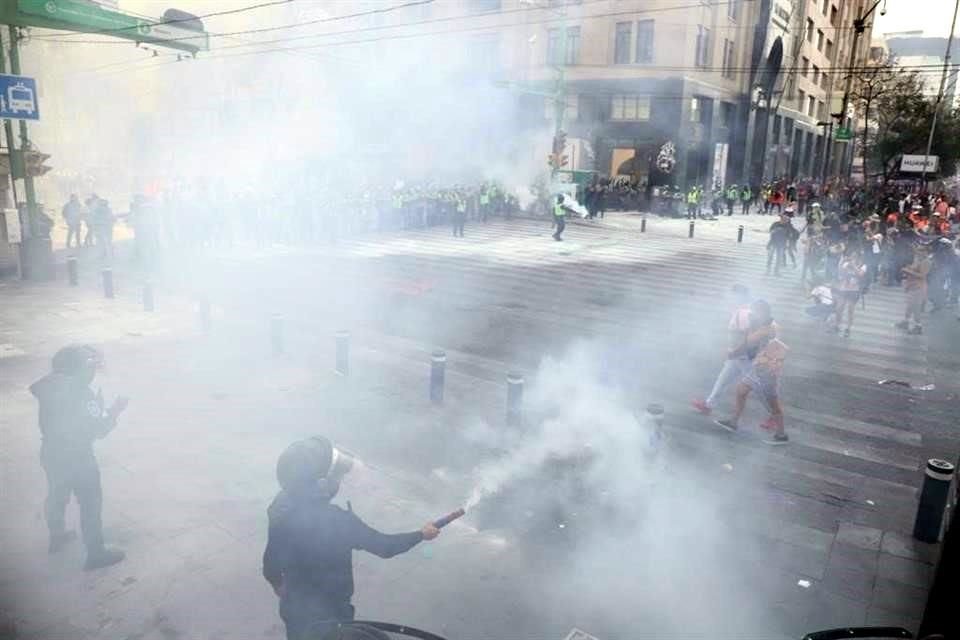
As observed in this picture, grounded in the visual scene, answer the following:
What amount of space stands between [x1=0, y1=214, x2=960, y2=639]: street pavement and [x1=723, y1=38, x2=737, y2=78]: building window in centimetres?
1366

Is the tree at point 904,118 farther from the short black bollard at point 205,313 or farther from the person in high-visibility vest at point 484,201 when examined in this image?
the short black bollard at point 205,313

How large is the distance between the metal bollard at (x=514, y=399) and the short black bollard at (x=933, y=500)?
96.6 inches

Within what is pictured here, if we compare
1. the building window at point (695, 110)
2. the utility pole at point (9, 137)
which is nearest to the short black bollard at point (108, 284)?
the utility pole at point (9, 137)

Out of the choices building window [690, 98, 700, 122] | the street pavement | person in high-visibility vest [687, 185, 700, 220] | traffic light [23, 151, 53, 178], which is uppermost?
building window [690, 98, 700, 122]

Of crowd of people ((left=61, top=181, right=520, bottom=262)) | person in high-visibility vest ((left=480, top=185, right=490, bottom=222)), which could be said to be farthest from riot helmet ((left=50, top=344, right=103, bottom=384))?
person in high-visibility vest ((left=480, top=185, right=490, bottom=222))

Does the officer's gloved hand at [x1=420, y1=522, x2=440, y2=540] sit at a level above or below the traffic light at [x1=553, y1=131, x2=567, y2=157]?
below

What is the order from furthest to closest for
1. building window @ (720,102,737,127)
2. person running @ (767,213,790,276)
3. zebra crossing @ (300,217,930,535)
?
building window @ (720,102,737,127) < person running @ (767,213,790,276) < zebra crossing @ (300,217,930,535)

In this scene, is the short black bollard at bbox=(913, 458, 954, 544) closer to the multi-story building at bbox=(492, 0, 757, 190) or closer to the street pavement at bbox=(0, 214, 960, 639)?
the street pavement at bbox=(0, 214, 960, 639)

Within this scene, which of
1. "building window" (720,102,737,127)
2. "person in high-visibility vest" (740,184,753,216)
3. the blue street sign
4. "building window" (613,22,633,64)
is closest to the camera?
the blue street sign

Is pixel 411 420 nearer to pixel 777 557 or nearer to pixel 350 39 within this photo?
pixel 777 557

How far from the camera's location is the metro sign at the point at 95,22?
8.48 meters

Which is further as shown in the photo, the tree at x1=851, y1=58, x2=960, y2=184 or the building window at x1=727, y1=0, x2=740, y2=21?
the tree at x1=851, y1=58, x2=960, y2=184

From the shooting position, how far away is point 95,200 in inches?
459

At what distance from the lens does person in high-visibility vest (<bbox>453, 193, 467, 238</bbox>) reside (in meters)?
15.3
